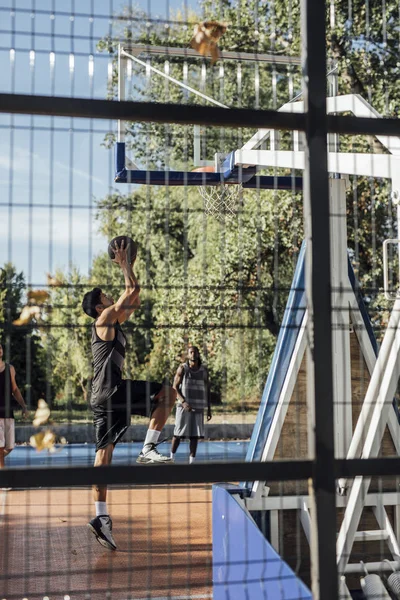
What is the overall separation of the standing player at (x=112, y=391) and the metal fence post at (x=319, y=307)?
75cm

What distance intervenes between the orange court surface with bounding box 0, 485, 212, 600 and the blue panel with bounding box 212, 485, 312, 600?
0.17 m

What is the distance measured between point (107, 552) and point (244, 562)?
10.8 ft

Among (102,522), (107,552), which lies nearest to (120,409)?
(102,522)

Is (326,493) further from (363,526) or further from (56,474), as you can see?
(363,526)

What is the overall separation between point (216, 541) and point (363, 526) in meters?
1.24

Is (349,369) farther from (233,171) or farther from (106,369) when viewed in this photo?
(233,171)

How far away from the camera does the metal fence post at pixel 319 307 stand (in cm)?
249

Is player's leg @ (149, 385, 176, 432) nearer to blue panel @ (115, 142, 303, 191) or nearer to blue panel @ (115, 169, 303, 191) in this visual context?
blue panel @ (115, 169, 303, 191)

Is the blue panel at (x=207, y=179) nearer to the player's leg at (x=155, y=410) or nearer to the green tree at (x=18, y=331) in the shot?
the player's leg at (x=155, y=410)

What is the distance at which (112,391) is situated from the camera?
16.0 feet

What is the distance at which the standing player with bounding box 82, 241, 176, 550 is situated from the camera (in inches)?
144

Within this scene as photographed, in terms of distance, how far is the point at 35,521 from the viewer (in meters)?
7.54

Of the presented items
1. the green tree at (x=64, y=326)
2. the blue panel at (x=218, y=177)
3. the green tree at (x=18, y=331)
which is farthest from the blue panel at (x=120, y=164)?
the green tree at (x=64, y=326)

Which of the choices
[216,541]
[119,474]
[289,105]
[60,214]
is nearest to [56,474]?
[119,474]
